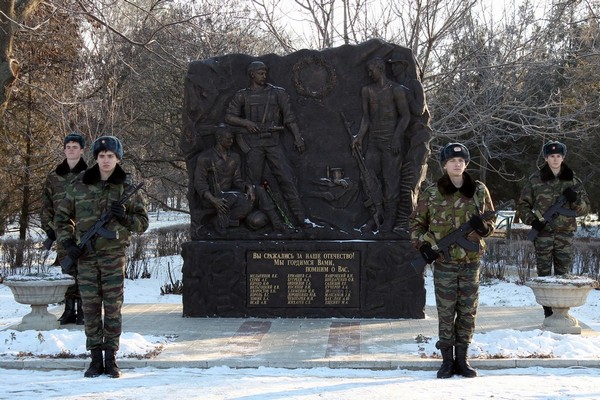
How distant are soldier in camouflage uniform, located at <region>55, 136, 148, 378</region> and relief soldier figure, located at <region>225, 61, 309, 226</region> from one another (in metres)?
3.49

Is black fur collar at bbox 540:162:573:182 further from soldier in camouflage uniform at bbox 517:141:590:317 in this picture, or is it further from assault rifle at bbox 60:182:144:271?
assault rifle at bbox 60:182:144:271

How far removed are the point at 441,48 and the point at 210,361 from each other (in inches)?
441

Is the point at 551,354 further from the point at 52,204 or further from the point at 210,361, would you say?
the point at 52,204

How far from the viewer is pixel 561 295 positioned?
9.40 m

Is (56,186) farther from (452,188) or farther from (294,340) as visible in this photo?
(452,188)

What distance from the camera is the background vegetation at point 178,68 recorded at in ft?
52.1

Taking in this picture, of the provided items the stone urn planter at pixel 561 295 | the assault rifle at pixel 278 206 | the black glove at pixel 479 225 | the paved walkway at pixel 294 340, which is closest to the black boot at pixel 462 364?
the paved walkway at pixel 294 340

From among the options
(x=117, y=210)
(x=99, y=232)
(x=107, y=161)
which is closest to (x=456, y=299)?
(x=117, y=210)

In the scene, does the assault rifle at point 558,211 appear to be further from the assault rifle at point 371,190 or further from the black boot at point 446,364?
the black boot at point 446,364

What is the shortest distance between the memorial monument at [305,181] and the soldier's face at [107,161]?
11.0 feet

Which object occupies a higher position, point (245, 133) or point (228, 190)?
point (245, 133)

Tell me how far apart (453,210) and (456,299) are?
79 centimetres

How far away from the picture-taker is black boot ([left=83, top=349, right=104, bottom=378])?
296 inches

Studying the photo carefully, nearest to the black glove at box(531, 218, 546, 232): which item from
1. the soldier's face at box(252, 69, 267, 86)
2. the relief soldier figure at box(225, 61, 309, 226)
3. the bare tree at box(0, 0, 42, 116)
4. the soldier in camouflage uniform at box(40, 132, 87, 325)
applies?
the relief soldier figure at box(225, 61, 309, 226)
